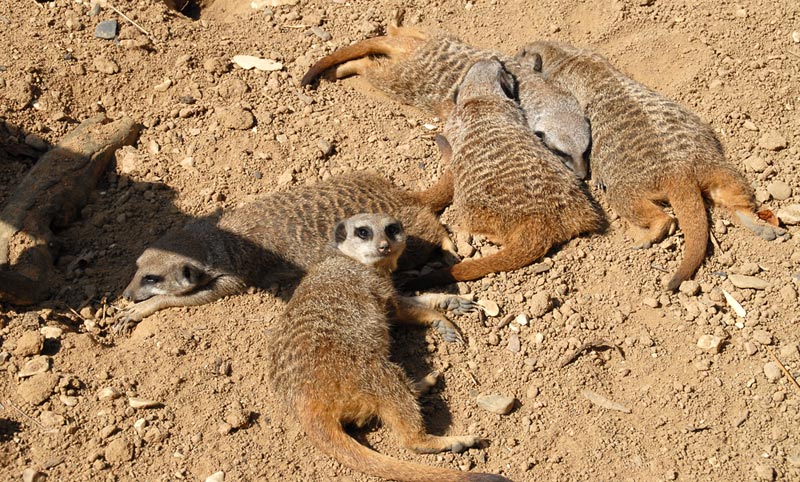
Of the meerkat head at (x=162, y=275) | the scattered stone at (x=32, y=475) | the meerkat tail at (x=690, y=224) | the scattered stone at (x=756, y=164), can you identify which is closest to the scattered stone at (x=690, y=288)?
the meerkat tail at (x=690, y=224)

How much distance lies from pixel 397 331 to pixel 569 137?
139 centimetres

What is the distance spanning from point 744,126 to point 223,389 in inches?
109

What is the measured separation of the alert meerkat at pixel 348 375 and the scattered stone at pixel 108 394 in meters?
0.57

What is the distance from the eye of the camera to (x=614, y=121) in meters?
3.61

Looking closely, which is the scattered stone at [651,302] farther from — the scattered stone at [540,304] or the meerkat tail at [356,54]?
the meerkat tail at [356,54]

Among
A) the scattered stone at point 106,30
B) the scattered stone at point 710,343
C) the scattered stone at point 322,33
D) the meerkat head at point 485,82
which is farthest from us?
the scattered stone at point 322,33

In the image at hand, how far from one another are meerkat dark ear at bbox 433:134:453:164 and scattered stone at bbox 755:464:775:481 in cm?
190

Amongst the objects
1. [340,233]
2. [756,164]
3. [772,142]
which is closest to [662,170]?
[756,164]

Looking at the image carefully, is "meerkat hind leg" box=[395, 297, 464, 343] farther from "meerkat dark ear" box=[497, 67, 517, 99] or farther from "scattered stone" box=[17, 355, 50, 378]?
"meerkat dark ear" box=[497, 67, 517, 99]

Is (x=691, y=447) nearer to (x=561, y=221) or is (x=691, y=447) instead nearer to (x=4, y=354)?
(x=561, y=221)

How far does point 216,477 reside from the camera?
2570 mm

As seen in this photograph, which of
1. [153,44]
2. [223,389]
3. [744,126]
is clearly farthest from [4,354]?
[744,126]

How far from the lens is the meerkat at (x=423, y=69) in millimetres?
4102

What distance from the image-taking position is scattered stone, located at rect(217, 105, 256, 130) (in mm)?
3846
